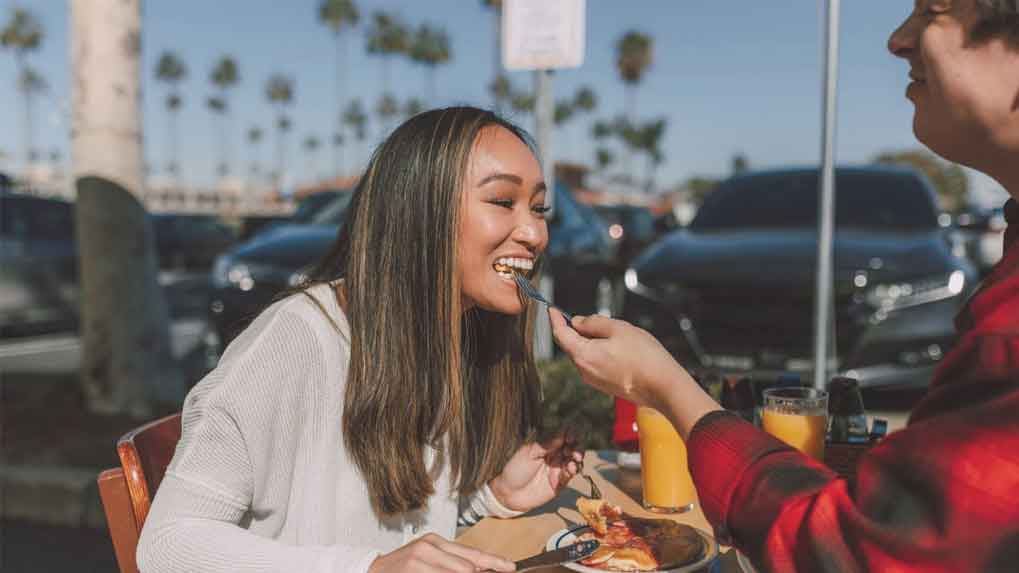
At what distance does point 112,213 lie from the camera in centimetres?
513

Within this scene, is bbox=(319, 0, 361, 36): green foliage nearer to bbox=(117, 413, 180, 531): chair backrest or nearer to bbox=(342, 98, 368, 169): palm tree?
bbox=(342, 98, 368, 169): palm tree

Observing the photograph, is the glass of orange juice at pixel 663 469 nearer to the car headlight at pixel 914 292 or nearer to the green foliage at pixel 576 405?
the green foliage at pixel 576 405

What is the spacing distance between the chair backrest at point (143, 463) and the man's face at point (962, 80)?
136cm

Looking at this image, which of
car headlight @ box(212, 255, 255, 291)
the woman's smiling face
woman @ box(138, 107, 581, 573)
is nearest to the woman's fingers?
woman @ box(138, 107, 581, 573)

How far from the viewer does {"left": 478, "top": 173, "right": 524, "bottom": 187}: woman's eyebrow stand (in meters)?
1.77

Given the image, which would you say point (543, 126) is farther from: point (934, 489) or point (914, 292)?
point (934, 489)

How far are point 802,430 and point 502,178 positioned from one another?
0.78 m

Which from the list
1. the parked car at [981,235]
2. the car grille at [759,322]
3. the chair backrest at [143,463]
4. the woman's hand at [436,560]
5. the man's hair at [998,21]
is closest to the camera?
the man's hair at [998,21]

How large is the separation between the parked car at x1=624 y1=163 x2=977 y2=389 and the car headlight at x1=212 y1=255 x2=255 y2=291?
276cm

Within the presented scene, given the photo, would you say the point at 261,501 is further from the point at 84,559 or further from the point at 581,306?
the point at 581,306

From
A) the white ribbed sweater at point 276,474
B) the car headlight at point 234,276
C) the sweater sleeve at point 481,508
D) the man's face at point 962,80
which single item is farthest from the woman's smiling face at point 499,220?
the car headlight at point 234,276

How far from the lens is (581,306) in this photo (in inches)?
314

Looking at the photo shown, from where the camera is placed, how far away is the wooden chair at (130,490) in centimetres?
150

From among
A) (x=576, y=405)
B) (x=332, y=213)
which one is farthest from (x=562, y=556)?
(x=332, y=213)
